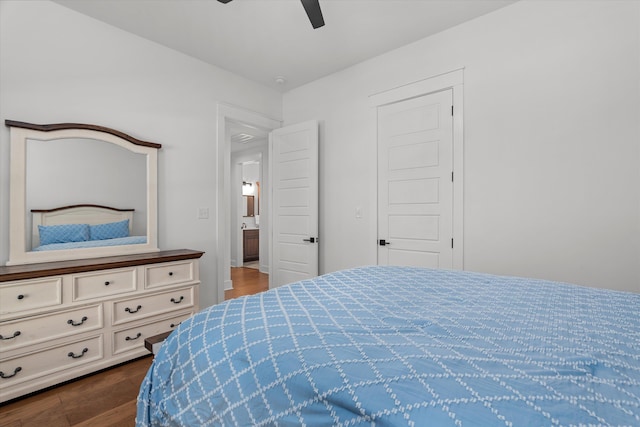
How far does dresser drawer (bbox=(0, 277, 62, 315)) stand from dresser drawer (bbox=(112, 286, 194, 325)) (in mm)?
A: 365

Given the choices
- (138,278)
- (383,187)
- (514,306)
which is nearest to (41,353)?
(138,278)

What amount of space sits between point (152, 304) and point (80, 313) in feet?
1.54

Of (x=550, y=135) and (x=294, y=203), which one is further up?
(x=550, y=135)

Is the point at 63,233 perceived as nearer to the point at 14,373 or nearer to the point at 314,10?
the point at 14,373

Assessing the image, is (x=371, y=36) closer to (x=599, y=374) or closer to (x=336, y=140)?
(x=336, y=140)

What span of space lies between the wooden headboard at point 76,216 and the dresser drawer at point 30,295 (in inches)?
16.5

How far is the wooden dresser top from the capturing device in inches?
74.9

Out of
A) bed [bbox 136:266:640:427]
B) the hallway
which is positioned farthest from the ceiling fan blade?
the hallway

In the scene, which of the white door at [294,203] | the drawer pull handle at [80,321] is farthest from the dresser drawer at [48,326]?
the white door at [294,203]

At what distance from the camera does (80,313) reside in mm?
2125

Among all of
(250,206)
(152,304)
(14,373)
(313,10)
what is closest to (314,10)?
(313,10)

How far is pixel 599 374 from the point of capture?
0.66 meters

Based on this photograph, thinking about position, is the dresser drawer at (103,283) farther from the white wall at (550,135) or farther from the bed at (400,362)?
the white wall at (550,135)

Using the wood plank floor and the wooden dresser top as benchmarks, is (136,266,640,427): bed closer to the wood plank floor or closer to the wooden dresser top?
the wood plank floor
